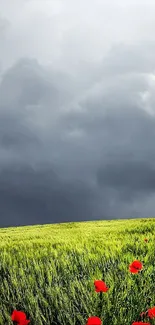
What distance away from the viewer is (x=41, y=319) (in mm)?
3254

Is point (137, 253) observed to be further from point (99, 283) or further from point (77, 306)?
point (99, 283)

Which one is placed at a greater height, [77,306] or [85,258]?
[85,258]

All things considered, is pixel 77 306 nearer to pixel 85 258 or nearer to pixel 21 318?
pixel 21 318

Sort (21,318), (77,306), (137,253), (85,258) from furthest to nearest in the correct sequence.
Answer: (137,253), (85,258), (77,306), (21,318)

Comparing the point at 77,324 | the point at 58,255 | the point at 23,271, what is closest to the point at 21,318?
the point at 77,324

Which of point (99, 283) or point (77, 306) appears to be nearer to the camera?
point (99, 283)

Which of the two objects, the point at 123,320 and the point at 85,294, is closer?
the point at 123,320

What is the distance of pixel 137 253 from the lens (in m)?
5.69

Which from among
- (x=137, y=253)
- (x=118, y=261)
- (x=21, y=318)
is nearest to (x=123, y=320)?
(x=21, y=318)

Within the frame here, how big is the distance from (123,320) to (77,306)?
0.52 m

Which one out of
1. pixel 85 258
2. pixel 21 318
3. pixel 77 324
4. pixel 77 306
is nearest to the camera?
pixel 21 318

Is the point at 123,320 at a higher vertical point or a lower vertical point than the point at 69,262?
lower

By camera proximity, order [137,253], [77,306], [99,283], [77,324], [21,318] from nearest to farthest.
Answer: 1. [21,318]
2. [99,283]
3. [77,324]
4. [77,306]
5. [137,253]

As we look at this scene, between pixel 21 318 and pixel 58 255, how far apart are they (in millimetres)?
3306
